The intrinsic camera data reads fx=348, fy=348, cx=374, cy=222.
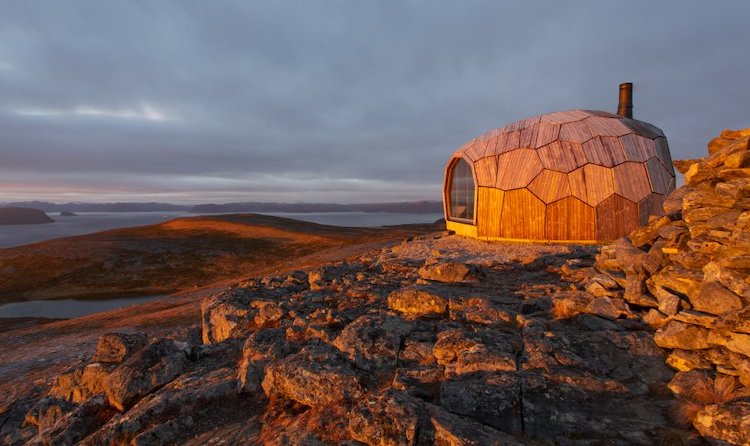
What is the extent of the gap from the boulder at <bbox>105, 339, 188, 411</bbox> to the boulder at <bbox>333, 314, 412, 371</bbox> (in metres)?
3.33

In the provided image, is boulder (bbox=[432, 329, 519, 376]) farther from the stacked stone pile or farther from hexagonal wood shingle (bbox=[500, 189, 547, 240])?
hexagonal wood shingle (bbox=[500, 189, 547, 240])

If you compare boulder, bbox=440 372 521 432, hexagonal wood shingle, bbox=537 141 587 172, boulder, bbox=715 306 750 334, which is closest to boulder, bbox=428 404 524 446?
boulder, bbox=440 372 521 432

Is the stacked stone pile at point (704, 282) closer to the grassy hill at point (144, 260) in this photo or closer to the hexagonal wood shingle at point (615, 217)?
the hexagonal wood shingle at point (615, 217)

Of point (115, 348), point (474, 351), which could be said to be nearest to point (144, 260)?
point (115, 348)

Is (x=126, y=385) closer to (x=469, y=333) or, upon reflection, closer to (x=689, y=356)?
(x=469, y=333)

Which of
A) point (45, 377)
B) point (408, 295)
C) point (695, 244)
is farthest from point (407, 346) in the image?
point (45, 377)

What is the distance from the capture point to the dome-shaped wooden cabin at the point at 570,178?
1625cm

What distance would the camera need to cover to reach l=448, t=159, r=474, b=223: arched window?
795 inches

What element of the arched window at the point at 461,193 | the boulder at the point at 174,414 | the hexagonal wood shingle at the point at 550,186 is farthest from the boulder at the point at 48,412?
the hexagonal wood shingle at the point at 550,186

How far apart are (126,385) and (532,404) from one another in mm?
7078

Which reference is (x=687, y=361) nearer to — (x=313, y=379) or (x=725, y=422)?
(x=725, y=422)

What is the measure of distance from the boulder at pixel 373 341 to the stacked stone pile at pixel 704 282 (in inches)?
165

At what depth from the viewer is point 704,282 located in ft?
19.8

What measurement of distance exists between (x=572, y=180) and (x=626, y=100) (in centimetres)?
849
